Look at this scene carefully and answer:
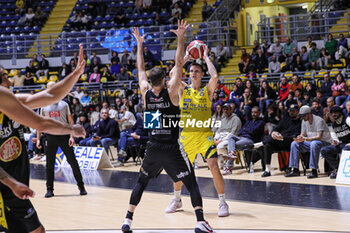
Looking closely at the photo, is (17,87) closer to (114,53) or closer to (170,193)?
(114,53)

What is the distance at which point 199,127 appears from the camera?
708 centimetres

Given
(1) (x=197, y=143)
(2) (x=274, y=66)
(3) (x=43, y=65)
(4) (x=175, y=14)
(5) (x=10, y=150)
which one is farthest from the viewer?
(4) (x=175, y=14)

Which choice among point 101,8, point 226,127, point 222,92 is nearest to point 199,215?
point 226,127

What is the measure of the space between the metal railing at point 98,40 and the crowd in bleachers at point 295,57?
2203 mm

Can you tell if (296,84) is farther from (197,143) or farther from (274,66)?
(197,143)

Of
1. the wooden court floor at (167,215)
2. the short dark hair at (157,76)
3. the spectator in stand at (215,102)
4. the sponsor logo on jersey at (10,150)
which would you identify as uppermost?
the short dark hair at (157,76)

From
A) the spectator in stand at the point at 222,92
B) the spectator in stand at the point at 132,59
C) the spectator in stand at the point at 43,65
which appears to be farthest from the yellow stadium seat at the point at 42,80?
the spectator in stand at the point at 222,92

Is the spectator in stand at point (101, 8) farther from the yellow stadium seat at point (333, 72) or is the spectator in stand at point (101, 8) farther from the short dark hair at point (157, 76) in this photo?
the short dark hair at point (157, 76)

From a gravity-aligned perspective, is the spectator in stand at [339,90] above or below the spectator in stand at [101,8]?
below

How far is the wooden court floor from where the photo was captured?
610cm

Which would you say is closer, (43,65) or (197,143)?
(197,143)

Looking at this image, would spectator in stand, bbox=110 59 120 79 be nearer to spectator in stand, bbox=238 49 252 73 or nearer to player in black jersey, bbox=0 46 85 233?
spectator in stand, bbox=238 49 252 73

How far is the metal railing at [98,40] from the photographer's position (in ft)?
64.3

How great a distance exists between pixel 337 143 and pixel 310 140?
1.88 ft
